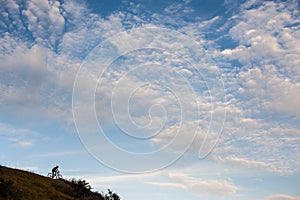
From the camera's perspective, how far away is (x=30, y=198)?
37031 mm

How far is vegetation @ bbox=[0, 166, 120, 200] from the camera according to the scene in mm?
36219

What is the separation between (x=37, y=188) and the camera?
4197cm

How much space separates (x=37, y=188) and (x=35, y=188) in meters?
0.44

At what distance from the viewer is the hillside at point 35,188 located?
1425 inches

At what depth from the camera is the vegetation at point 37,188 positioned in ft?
119

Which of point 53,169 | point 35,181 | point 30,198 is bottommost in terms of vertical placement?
point 30,198

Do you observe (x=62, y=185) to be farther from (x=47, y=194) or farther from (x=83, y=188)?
(x=47, y=194)

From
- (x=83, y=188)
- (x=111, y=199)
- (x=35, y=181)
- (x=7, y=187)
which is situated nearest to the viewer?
(x=7, y=187)

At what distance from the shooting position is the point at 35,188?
41562mm

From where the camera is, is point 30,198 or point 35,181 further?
point 35,181

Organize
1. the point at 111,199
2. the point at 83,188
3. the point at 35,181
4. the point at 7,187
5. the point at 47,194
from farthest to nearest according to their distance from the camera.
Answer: the point at 111,199
the point at 83,188
the point at 35,181
the point at 47,194
the point at 7,187

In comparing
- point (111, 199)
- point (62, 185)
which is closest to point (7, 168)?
point (62, 185)

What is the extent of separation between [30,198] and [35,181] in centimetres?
877

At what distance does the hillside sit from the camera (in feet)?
119
